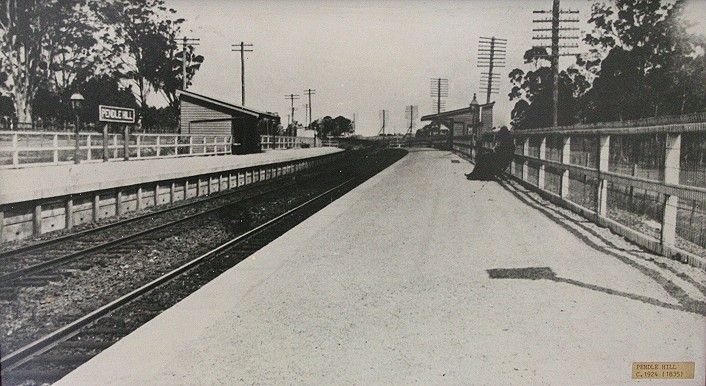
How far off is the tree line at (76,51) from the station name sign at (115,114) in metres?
0.90

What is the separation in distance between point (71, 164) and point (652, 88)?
2172cm

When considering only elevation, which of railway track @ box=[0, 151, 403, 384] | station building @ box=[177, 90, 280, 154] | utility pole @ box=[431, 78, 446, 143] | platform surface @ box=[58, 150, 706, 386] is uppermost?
utility pole @ box=[431, 78, 446, 143]

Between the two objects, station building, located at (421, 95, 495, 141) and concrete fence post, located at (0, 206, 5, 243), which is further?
station building, located at (421, 95, 495, 141)

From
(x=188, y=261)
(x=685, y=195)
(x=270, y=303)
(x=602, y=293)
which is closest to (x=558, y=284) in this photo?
(x=602, y=293)

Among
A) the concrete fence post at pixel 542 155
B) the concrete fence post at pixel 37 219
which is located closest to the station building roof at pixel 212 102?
the concrete fence post at pixel 37 219

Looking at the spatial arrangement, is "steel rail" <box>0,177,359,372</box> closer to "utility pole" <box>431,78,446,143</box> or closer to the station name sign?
the station name sign

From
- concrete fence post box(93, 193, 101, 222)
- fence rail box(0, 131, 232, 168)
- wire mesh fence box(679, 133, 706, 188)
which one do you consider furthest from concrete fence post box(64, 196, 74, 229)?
wire mesh fence box(679, 133, 706, 188)

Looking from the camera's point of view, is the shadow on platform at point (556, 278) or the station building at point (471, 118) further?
the station building at point (471, 118)

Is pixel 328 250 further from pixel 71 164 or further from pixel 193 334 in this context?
pixel 71 164

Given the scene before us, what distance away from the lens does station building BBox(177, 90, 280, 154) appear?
27361 mm

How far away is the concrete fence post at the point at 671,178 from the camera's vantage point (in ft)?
17.6

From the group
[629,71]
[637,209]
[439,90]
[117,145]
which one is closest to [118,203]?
[117,145]

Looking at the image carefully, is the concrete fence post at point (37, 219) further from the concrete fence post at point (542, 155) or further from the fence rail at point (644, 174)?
the concrete fence post at point (542, 155)

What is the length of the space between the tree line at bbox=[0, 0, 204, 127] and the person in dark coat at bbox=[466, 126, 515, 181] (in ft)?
27.6
